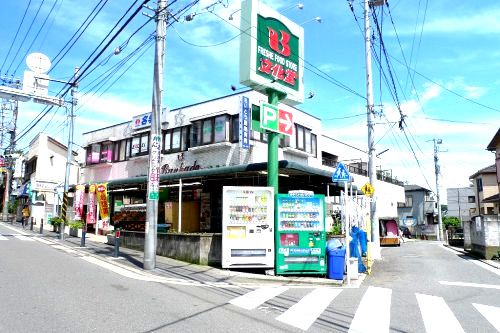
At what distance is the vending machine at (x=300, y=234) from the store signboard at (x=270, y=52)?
4.16m

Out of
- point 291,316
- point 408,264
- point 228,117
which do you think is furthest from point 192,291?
point 228,117

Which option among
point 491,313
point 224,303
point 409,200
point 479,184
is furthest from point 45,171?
point 479,184

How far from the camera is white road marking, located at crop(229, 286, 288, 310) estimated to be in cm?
863

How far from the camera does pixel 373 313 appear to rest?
798 centimetres

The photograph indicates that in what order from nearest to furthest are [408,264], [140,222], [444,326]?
1. [444,326]
2. [408,264]
3. [140,222]

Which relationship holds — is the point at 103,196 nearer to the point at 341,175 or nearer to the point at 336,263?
the point at 336,263

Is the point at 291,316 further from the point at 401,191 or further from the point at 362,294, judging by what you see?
the point at 401,191

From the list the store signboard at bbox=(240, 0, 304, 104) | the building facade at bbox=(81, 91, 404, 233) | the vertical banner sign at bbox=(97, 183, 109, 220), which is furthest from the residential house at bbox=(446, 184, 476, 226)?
the store signboard at bbox=(240, 0, 304, 104)

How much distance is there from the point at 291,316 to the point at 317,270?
5.44 meters

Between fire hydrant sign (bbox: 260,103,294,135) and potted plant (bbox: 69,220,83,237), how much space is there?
709 inches

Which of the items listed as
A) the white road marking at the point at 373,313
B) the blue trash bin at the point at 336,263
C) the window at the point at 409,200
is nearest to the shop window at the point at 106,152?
the blue trash bin at the point at 336,263

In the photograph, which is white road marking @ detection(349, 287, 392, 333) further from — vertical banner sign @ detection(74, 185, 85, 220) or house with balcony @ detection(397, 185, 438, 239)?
house with balcony @ detection(397, 185, 438, 239)

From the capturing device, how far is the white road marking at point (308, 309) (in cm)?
719

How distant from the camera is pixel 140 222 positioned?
2092 cm
